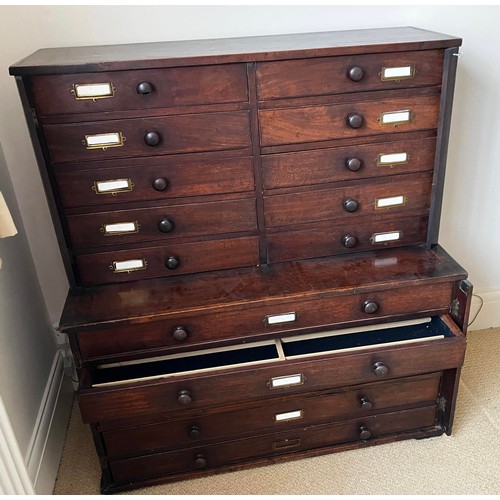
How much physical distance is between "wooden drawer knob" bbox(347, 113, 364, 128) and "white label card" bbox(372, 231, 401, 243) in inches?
13.3

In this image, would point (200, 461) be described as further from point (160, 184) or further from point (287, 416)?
point (160, 184)

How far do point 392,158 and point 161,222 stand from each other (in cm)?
65

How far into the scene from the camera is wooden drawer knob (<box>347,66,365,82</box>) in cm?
124

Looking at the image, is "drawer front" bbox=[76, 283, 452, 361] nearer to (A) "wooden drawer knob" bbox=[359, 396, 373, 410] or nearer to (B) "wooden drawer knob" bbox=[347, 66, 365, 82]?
(A) "wooden drawer knob" bbox=[359, 396, 373, 410]

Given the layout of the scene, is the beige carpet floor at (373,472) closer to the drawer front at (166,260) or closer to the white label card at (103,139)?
the drawer front at (166,260)

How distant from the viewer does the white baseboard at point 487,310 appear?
6.63ft

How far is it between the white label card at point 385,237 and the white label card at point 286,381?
0.45 m

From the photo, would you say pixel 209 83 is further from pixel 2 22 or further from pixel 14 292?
pixel 14 292

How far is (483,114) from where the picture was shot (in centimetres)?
168

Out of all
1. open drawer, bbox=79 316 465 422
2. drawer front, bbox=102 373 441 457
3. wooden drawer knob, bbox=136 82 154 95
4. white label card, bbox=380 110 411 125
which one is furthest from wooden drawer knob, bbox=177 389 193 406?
white label card, bbox=380 110 411 125

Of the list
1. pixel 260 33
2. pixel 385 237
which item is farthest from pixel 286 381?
pixel 260 33

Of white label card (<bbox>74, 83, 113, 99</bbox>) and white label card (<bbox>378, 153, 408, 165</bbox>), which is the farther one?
white label card (<bbox>378, 153, 408, 165</bbox>)

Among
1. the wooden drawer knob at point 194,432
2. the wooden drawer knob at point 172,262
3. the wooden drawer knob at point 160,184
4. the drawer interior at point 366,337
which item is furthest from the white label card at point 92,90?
the wooden drawer knob at point 194,432

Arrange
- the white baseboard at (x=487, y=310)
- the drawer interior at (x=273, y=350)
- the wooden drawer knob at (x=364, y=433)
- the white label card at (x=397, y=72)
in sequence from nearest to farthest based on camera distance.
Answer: the white label card at (x=397, y=72), the drawer interior at (x=273, y=350), the wooden drawer knob at (x=364, y=433), the white baseboard at (x=487, y=310)
